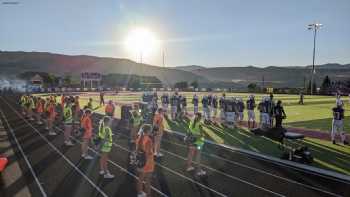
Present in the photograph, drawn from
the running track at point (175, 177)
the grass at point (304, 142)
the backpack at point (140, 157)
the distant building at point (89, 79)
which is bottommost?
A: the running track at point (175, 177)

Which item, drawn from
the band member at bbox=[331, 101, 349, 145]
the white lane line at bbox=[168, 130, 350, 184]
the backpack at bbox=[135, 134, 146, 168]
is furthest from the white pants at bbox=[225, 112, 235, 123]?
the backpack at bbox=[135, 134, 146, 168]

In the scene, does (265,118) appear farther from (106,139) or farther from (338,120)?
(106,139)

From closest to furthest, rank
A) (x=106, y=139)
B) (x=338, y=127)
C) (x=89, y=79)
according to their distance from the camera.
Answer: (x=106, y=139) < (x=338, y=127) < (x=89, y=79)

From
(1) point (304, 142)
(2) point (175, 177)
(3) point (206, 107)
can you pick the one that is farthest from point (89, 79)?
(2) point (175, 177)

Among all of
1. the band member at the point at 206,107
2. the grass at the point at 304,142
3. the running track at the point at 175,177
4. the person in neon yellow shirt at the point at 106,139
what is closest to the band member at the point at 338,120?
the grass at the point at 304,142

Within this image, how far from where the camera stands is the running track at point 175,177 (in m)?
10.8

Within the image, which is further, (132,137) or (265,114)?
(265,114)

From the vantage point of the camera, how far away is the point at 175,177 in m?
12.2

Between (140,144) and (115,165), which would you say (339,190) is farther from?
(115,165)

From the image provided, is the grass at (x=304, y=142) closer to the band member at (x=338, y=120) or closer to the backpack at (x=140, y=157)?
the band member at (x=338, y=120)

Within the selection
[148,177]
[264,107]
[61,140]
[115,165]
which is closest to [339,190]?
[148,177]

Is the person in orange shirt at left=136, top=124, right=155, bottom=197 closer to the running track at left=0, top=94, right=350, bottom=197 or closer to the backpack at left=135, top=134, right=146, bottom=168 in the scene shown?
the backpack at left=135, top=134, right=146, bottom=168

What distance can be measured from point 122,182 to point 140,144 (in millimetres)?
3285

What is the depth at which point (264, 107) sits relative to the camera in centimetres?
2147
